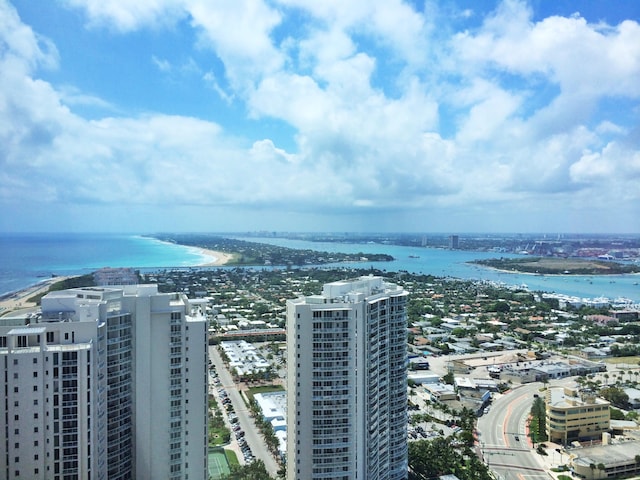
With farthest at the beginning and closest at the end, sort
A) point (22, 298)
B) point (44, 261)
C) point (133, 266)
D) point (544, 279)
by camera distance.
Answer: point (544, 279)
point (44, 261)
point (133, 266)
point (22, 298)

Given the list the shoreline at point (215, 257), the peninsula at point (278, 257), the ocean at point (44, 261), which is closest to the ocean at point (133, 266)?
the ocean at point (44, 261)

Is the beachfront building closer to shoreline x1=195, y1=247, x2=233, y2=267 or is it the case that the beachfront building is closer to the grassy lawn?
the grassy lawn

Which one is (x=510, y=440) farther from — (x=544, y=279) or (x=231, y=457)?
(x=544, y=279)

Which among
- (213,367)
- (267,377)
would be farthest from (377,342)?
(213,367)

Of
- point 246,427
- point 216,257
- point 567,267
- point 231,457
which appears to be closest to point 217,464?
point 231,457

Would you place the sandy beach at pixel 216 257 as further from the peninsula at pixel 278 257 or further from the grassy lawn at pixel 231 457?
the grassy lawn at pixel 231 457

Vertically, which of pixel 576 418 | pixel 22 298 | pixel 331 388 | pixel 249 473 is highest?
pixel 331 388

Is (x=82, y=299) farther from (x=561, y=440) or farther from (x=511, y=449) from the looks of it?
(x=561, y=440)
